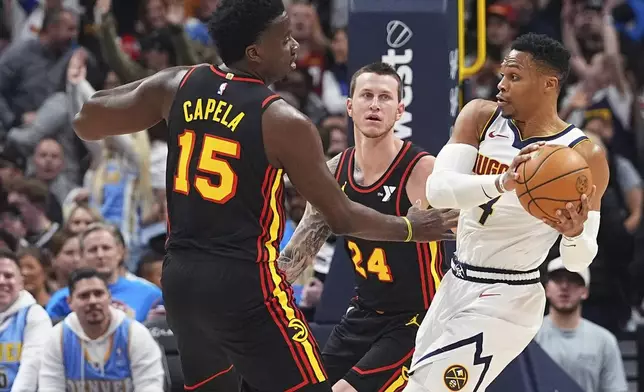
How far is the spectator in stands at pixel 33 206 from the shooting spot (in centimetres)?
1089

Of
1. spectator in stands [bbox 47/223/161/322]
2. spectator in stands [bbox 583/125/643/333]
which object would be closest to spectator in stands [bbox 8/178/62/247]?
spectator in stands [bbox 47/223/161/322]

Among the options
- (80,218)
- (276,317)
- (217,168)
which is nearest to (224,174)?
(217,168)

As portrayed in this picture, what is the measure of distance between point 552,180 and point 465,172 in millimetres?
529

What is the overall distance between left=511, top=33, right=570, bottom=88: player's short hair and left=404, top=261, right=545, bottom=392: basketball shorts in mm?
878

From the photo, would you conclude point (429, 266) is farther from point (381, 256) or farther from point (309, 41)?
point (309, 41)

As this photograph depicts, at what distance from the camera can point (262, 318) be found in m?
5.04

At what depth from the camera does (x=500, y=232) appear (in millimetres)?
5559

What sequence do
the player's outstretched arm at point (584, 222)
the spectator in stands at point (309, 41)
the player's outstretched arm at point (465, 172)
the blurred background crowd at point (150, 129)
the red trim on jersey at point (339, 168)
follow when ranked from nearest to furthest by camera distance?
the player's outstretched arm at point (584, 222) < the player's outstretched arm at point (465, 172) < the red trim on jersey at point (339, 168) < the blurred background crowd at point (150, 129) < the spectator in stands at point (309, 41)

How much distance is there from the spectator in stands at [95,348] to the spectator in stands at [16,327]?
0.81 ft

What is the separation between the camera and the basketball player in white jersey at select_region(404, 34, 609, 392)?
5.52 meters

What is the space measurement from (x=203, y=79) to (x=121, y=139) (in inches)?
237

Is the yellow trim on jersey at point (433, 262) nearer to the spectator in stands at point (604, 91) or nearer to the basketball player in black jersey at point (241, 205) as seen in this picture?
the basketball player in black jersey at point (241, 205)

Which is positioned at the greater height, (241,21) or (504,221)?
(241,21)

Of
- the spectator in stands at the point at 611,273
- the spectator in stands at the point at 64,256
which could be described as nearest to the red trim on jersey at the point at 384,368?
the spectator in stands at the point at 64,256
